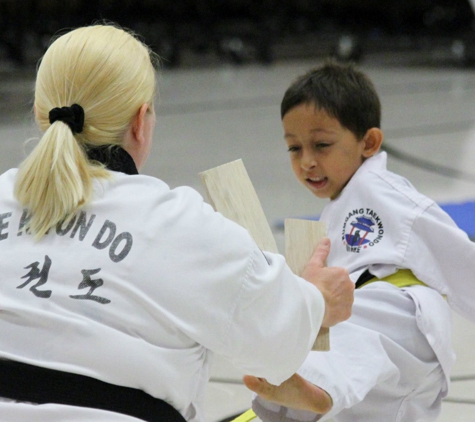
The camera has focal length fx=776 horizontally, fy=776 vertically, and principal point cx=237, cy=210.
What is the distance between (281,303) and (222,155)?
14.0ft

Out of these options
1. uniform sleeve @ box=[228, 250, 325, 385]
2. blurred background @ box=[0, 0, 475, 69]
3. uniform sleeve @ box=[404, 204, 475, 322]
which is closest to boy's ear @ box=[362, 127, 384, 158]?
uniform sleeve @ box=[404, 204, 475, 322]

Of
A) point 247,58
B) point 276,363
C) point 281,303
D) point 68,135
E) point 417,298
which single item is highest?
point 68,135

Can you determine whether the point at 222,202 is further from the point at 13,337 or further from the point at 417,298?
the point at 417,298

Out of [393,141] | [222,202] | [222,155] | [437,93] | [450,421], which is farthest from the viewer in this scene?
[437,93]

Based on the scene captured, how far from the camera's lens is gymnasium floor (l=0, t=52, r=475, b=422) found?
8.11 feet

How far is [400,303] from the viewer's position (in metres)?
1.81

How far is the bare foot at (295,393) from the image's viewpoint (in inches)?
58.3

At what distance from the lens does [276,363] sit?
1.22 metres

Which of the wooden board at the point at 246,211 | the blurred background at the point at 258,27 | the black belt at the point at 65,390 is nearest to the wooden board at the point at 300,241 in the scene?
the wooden board at the point at 246,211

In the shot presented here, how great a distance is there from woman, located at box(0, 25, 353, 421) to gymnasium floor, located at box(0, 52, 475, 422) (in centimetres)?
58

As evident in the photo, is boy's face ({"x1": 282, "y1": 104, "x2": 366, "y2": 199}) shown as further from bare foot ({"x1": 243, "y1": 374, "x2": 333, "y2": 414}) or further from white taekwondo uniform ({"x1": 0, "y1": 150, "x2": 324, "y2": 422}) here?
white taekwondo uniform ({"x1": 0, "y1": 150, "x2": 324, "y2": 422})

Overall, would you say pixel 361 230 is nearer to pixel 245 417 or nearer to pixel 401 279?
pixel 401 279

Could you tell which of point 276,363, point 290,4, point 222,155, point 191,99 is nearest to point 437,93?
point 191,99

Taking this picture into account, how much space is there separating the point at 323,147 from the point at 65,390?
110 centimetres
